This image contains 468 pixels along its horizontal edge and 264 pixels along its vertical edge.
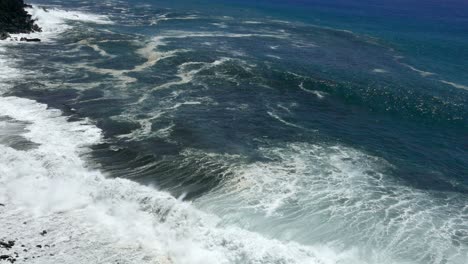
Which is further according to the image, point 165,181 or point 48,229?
point 165,181

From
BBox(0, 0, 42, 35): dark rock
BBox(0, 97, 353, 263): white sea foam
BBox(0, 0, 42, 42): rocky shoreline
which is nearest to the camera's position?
BBox(0, 97, 353, 263): white sea foam

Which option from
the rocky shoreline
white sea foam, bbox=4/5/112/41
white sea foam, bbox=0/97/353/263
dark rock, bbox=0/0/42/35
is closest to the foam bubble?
white sea foam, bbox=0/97/353/263

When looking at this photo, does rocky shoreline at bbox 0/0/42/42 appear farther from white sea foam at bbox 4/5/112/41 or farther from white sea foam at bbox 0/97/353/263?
white sea foam at bbox 0/97/353/263

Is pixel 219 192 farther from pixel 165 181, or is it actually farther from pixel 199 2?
pixel 199 2

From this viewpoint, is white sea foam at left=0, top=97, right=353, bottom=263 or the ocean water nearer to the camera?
white sea foam at left=0, top=97, right=353, bottom=263

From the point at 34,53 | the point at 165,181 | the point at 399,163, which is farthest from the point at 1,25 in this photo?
the point at 399,163

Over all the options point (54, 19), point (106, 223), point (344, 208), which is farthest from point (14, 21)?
point (344, 208)
